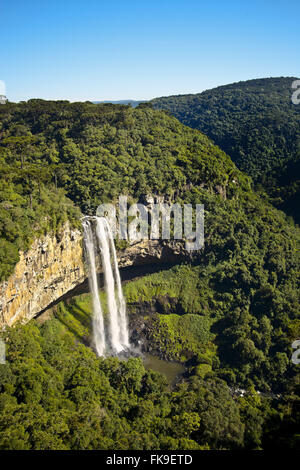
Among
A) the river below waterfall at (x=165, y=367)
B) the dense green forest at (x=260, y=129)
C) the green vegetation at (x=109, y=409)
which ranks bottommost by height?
the river below waterfall at (x=165, y=367)

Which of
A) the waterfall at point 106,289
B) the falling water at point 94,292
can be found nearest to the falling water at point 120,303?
the waterfall at point 106,289

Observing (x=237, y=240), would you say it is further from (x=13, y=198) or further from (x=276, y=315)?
(x=13, y=198)

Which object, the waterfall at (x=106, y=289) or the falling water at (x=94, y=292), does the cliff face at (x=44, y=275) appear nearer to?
the falling water at (x=94, y=292)

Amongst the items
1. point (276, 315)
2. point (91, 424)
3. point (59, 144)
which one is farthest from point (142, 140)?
point (91, 424)

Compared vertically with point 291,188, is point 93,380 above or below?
below

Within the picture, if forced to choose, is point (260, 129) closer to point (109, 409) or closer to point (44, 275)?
point (44, 275)

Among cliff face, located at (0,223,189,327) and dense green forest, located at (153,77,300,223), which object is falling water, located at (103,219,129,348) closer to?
cliff face, located at (0,223,189,327)

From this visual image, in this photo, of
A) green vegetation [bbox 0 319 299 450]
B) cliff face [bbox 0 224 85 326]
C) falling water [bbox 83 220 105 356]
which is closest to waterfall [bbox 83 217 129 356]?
falling water [bbox 83 220 105 356]

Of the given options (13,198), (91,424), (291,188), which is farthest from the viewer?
(291,188)
